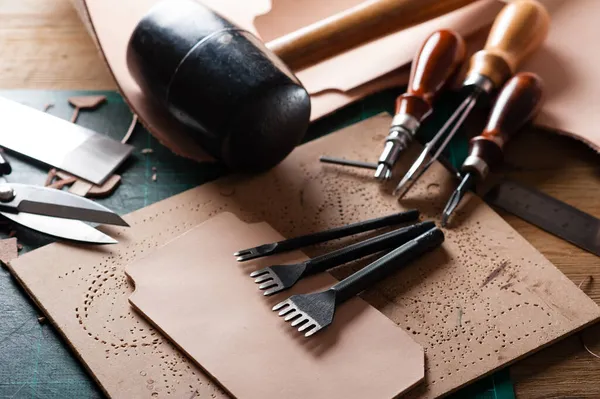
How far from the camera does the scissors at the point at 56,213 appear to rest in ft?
3.62

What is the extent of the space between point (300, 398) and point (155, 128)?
2.02 feet

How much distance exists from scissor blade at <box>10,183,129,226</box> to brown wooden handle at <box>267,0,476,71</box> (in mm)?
464

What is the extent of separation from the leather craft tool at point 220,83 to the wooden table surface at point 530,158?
254 mm

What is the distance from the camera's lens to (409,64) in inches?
58.3

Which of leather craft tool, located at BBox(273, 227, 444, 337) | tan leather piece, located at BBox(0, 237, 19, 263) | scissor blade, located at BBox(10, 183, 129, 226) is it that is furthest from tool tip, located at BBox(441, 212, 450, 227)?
tan leather piece, located at BBox(0, 237, 19, 263)

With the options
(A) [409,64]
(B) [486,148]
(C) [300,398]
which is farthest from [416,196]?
(C) [300,398]

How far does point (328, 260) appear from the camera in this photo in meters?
1.07

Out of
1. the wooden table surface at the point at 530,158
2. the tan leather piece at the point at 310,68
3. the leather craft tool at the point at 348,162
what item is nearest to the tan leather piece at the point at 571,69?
the wooden table surface at the point at 530,158

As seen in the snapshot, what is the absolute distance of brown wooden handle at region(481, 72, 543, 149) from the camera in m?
1.27

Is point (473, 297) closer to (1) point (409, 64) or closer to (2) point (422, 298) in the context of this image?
(2) point (422, 298)

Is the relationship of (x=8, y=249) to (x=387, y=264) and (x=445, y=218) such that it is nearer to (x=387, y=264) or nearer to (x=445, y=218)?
(x=387, y=264)

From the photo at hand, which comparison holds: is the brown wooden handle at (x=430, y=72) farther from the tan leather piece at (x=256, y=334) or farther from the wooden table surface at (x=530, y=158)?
the tan leather piece at (x=256, y=334)

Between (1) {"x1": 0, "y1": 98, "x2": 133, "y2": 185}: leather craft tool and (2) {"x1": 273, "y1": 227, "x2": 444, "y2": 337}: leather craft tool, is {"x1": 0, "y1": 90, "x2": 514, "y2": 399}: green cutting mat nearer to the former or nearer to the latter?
(1) {"x1": 0, "y1": 98, "x2": 133, "y2": 185}: leather craft tool

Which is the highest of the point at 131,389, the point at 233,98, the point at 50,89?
the point at 233,98
